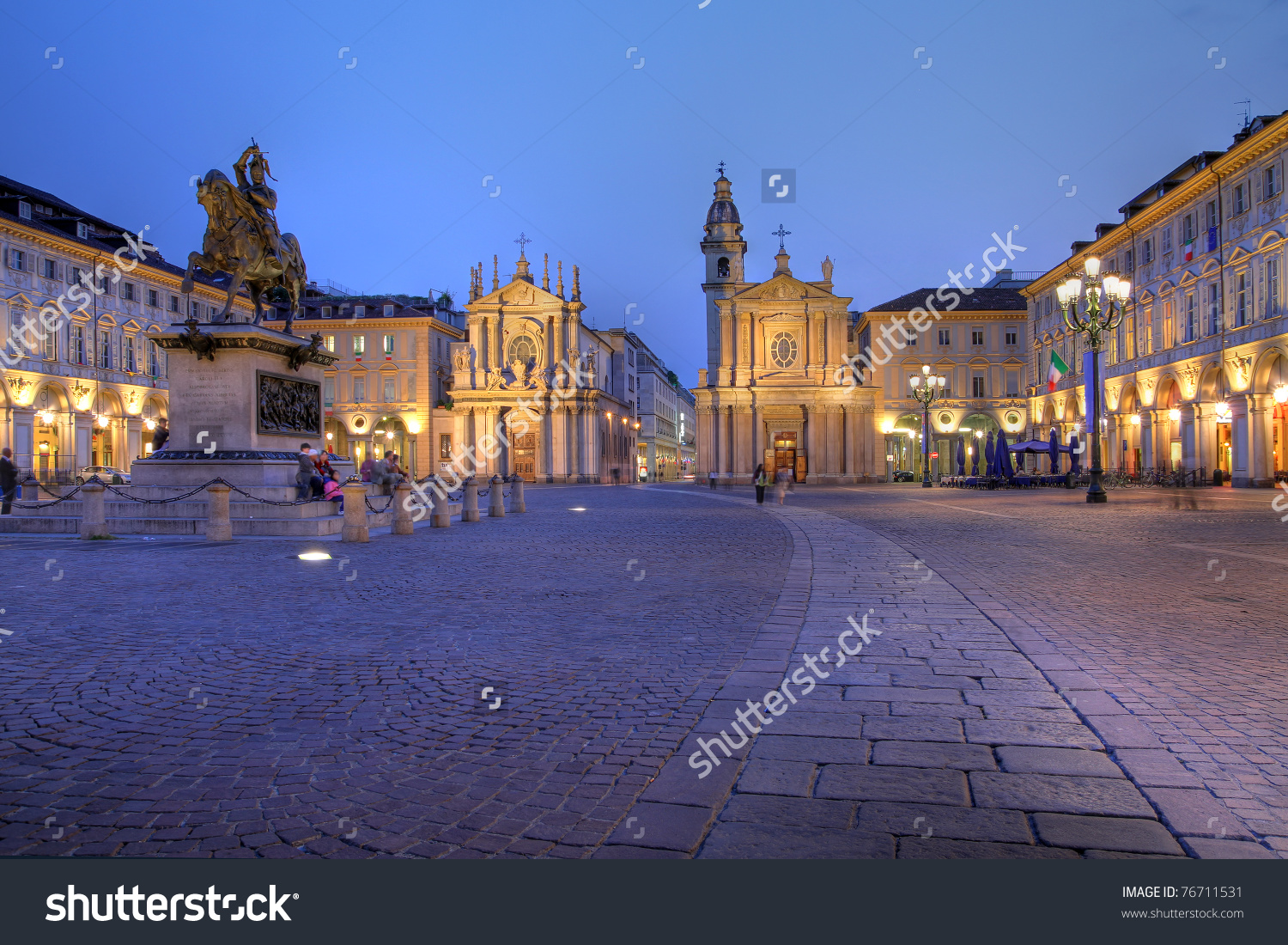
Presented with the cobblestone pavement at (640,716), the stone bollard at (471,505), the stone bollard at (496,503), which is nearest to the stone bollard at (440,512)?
the stone bollard at (471,505)

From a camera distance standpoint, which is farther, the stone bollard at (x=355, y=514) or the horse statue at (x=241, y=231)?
the horse statue at (x=241, y=231)

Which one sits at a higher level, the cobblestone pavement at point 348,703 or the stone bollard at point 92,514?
the stone bollard at point 92,514

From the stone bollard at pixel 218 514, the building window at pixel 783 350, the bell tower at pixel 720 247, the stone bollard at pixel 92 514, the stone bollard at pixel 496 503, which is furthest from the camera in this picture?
the bell tower at pixel 720 247

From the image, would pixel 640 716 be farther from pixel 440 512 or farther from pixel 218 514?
pixel 440 512

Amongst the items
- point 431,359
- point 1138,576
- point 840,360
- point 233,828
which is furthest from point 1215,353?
point 431,359

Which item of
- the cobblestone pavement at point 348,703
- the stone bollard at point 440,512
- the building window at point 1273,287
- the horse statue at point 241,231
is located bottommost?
the cobblestone pavement at point 348,703

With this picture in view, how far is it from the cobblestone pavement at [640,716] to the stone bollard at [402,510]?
6.30 meters

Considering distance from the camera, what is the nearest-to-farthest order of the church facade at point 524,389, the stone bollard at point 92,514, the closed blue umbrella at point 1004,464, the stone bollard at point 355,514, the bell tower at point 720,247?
the stone bollard at point 355,514
the stone bollard at point 92,514
the closed blue umbrella at point 1004,464
the church facade at point 524,389
the bell tower at point 720,247

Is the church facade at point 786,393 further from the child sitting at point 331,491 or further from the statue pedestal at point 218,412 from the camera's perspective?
the statue pedestal at point 218,412

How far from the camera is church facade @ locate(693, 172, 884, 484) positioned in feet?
196

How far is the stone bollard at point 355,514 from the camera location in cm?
1366

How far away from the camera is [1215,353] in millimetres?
34969

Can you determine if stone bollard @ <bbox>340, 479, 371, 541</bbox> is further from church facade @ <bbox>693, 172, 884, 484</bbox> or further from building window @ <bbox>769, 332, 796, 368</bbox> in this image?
building window @ <bbox>769, 332, 796, 368</bbox>

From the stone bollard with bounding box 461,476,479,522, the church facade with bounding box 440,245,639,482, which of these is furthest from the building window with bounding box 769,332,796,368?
the stone bollard with bounding box 461,476,479,522
